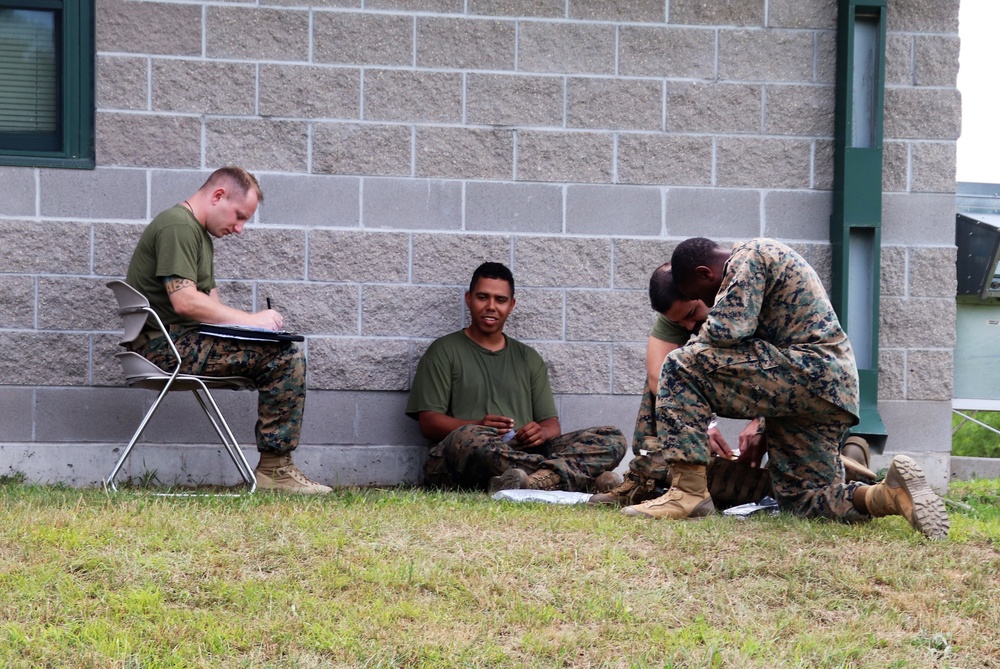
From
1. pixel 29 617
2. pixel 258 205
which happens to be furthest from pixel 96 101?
pixel 29 617

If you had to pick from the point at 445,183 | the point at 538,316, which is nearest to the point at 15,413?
the point at 445,183

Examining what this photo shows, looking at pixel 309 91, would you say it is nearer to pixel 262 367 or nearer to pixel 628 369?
pixel 262 367

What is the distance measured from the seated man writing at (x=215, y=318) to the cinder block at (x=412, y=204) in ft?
2.85

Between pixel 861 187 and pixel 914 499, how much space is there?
274cm

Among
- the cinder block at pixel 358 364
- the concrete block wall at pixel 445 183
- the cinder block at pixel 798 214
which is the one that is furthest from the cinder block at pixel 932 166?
the cinder block at pixel 358 364

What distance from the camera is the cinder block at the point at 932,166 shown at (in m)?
7.12

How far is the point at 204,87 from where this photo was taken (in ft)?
22.0

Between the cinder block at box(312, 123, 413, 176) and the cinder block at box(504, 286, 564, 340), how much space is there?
1009mm

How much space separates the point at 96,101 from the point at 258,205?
3.55ft

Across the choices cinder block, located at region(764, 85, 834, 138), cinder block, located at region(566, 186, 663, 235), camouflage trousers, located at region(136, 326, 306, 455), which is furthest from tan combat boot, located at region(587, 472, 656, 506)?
cinder block, located at region(764, 85, 834, 138)

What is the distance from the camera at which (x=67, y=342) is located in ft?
21.7

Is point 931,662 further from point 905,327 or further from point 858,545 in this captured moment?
point 905,327

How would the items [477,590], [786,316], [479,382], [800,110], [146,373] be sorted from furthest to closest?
1. [800,110]
2. [479,382]
3. [146,373]
4. [786,316]
5. [477,590]

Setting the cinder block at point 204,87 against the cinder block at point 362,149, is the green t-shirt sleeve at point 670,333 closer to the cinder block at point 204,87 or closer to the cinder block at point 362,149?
the cinder block at point 362,149
